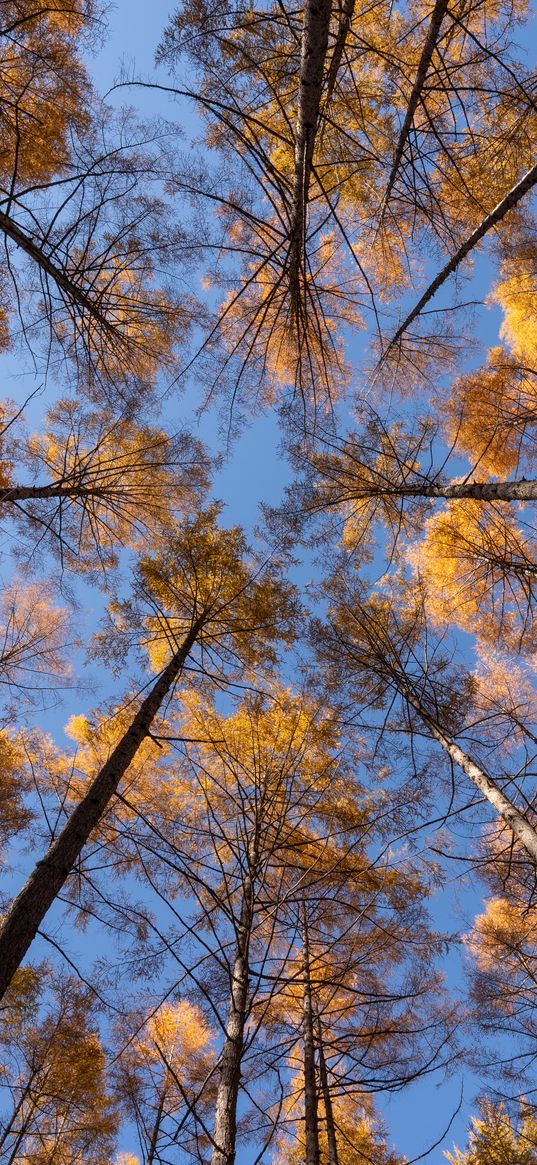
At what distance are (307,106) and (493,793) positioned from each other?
391cm

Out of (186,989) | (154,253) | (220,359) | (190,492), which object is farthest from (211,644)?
(154,253)

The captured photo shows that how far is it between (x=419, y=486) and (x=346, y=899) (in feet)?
14.4

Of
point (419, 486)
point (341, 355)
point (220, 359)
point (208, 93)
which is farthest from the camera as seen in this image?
point (341, 355)

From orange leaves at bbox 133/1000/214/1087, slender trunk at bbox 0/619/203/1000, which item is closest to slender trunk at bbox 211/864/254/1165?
slender trunk at bbox 0/619/203/1000

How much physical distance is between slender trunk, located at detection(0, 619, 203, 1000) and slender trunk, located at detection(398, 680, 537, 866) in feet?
6.97

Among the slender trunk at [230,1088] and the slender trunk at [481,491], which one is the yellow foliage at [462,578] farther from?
the slender trunk at [230,1088]

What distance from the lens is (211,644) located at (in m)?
6.43

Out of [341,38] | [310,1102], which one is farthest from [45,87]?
[310,1102]

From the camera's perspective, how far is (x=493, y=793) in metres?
3.99

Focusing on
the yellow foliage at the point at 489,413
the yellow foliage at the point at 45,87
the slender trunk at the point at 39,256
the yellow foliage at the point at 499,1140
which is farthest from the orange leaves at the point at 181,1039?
the yellow foliage at the point at 45,87

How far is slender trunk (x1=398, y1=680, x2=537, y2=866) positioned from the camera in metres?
3.40

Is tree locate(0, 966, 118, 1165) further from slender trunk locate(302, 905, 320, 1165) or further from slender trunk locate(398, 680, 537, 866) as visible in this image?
slender trunk locate(398, 680, 537, 866)

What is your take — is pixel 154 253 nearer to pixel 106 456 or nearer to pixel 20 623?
pixel 106 456

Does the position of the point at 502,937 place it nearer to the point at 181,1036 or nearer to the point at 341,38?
the point at 181,1036
